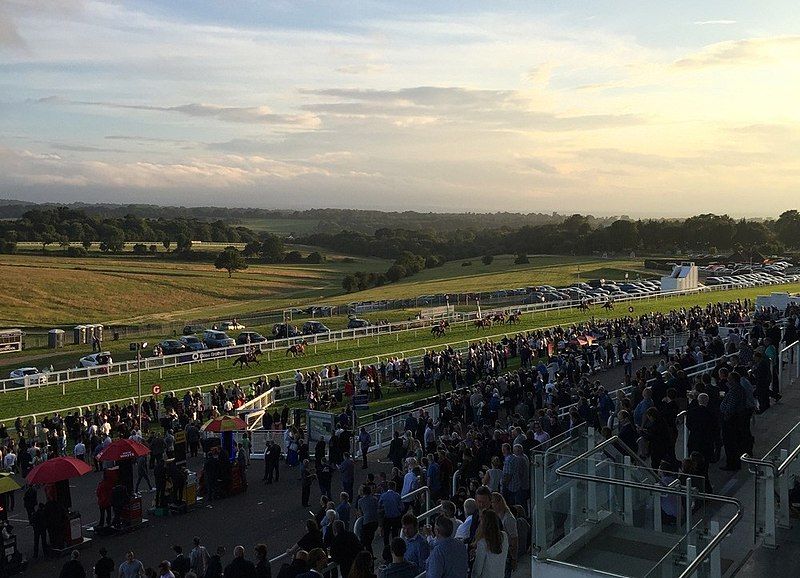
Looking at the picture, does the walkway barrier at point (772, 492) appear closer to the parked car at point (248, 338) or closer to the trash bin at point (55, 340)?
the parked car at point (248, 338)

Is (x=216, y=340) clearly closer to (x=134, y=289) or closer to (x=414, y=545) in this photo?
(x=414, y=545)

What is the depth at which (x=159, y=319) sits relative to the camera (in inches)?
2445

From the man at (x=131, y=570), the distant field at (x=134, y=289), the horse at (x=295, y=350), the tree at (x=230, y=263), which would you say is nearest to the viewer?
the man at (x=131, y=570)

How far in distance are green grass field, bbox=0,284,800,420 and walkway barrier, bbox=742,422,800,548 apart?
22.5 meters

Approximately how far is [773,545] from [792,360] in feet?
33.3

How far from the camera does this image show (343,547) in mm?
8797

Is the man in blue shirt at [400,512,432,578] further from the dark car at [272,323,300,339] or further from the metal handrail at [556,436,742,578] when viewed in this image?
the dark car at [272,323,300,339]

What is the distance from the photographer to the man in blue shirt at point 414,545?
7.31 m

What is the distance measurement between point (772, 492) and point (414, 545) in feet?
11.5

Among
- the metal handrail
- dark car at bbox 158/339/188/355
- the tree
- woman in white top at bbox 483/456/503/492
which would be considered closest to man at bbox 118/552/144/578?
woman in white top at bbox 483/456/503/492

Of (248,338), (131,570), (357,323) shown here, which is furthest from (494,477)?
(357,323)

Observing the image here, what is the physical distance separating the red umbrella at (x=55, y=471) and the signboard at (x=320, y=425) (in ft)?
19.8

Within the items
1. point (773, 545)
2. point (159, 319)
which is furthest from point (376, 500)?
point (159, 319)

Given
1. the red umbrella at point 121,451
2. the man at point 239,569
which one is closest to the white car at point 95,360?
the red umbrella at point 121,451
